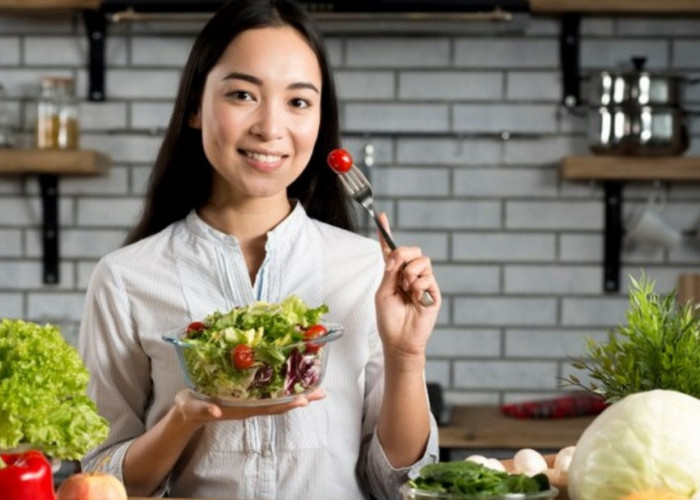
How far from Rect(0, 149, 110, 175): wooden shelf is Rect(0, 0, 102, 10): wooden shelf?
420mm

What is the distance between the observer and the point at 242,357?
1.77 metres

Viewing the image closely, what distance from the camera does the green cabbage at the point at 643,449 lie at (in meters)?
1.56

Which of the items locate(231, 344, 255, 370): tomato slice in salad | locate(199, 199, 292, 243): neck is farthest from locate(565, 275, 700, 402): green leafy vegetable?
locate(199, 199, 292, 243): neck

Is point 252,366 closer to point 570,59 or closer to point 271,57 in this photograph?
point 271,57

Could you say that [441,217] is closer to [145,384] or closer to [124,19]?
[124,19]

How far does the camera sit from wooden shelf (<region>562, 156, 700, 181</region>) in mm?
3795

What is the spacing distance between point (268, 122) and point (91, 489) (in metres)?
0.72

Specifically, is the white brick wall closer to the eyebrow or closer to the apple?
the eyebrow

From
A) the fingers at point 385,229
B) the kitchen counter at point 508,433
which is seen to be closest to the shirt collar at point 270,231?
the fingers at point 385,229

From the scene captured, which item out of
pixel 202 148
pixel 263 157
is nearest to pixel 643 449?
pixel 263 157

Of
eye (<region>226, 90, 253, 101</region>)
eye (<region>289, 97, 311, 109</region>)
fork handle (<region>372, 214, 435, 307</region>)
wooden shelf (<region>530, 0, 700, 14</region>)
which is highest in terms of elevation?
wooden shelf (<region>530, 0, 700, 14</region>)

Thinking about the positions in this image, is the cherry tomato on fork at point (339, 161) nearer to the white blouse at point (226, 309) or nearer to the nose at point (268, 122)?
the nose at point (268, 122)

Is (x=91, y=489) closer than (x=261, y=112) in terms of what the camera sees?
Yes

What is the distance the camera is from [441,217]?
402 cm
